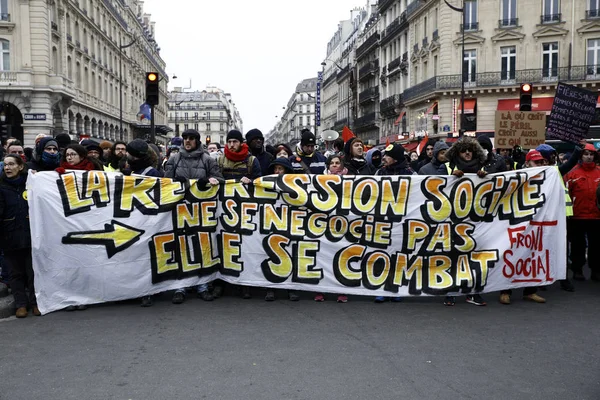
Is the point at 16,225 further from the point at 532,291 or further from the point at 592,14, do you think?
the point at 592,14

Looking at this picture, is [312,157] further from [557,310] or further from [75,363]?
[75,363]

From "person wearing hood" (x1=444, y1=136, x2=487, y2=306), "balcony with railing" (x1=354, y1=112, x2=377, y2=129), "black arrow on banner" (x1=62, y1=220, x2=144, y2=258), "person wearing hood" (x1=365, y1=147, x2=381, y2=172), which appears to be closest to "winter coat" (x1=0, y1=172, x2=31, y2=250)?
"black arrow on banner" (x1=62, y1=220, x2=144, y2=258)

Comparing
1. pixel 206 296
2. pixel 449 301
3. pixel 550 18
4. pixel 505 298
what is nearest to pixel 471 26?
pixel 550 18

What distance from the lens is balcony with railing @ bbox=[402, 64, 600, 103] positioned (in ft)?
112

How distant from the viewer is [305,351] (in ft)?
17.0

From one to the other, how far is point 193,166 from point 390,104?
43.9 m

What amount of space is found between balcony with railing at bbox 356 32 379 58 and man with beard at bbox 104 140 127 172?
4908cm

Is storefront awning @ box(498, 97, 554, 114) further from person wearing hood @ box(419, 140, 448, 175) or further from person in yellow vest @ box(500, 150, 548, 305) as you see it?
person in yellow vest @ box(500, 150, 548, 305)

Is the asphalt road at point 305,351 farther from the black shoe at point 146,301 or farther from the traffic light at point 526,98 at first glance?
the traffic light at point 526,98

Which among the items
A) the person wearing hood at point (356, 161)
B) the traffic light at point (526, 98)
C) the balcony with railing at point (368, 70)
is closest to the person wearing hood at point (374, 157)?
the person wearing hood at point (356, 161)

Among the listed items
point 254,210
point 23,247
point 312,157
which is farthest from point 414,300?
point 23,247

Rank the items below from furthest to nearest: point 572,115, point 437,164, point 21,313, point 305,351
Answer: point 572,115, point 437,164, point 21,313, point 305,351

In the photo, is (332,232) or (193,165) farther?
(193,165)

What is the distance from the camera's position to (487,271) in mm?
7020
